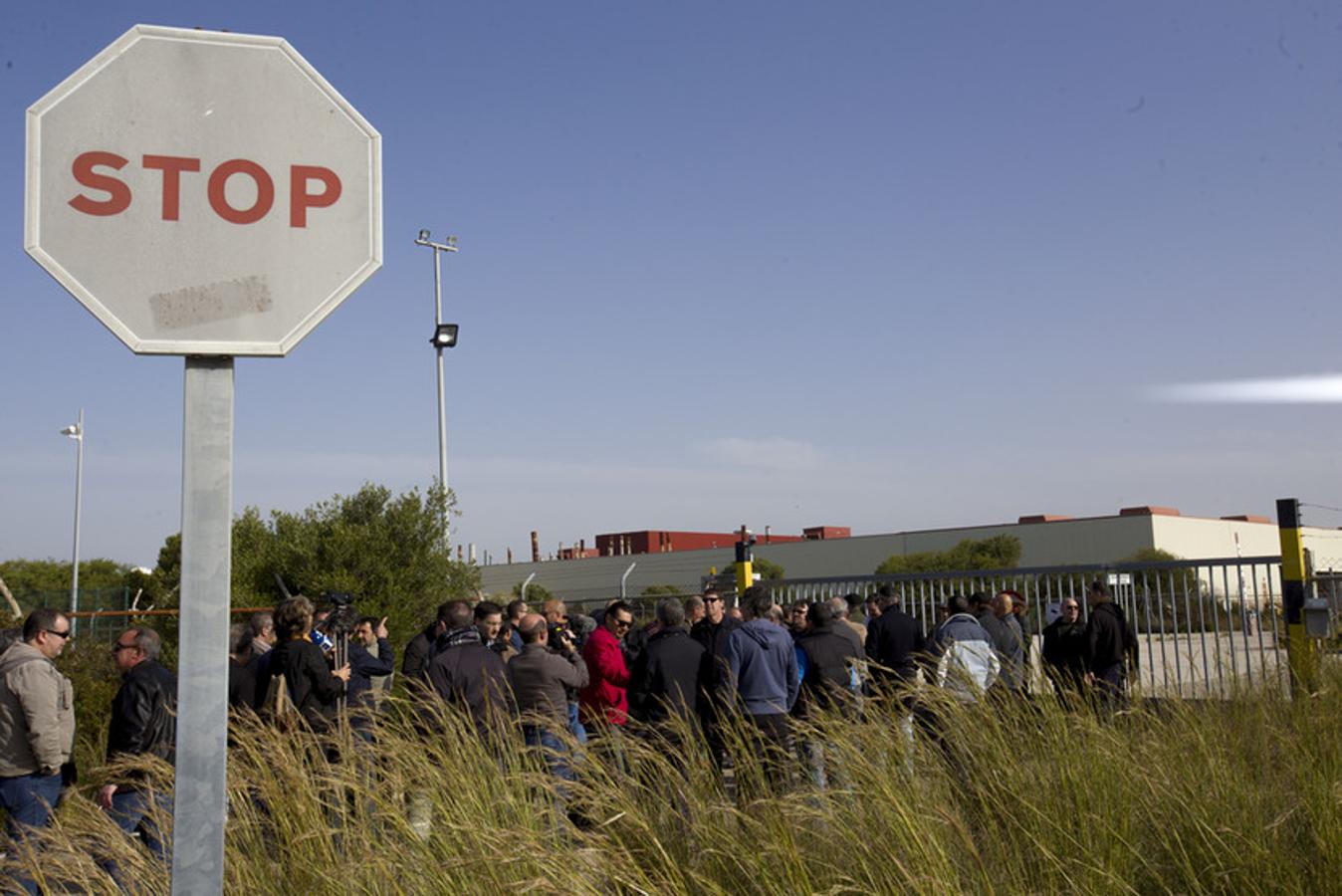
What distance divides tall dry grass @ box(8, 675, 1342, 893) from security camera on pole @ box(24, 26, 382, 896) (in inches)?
40.9

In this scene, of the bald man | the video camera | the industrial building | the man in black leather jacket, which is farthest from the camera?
the industrial building

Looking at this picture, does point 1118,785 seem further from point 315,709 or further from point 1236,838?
point 315,709

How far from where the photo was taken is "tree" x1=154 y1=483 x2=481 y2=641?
22594mm

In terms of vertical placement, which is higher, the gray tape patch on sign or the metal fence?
the gray tape patch on sign

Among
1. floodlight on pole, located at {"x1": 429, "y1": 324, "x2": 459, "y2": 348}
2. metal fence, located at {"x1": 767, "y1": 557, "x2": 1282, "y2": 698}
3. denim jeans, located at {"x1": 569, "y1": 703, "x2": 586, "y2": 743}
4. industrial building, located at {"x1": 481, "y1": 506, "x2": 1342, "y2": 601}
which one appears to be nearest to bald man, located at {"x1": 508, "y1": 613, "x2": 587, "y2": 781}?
denim jeans, located at {"x1": 569, "y1": 703, "x2": 586, "y2": 743}

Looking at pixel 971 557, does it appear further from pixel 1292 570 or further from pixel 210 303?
pixel 210 303

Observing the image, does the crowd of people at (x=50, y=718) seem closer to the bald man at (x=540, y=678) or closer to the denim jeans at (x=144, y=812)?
the denim jeans at (x=144, y=812)

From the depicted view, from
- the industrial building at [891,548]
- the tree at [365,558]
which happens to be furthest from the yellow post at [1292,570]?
the industrial building at [891,548]

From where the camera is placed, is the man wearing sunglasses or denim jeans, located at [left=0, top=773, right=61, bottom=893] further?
the man wearing sunglasses

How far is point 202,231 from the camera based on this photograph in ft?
8.20

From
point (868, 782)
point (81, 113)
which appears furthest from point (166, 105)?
point (868, 782)

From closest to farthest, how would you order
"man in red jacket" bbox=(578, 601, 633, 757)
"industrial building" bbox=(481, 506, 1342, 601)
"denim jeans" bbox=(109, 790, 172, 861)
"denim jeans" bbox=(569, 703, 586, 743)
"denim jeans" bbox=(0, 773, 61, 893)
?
"denim jeans" bbox=(109, 790, 172, 861), "denim jeans" bbox=(0, 773, 61, 893), "man in red jacket" bbox=(578, 601, 633, 757), "denim jeans" bbox=(569, 703, 586, 743), "industrial building" bbox=(481, 506, 1342, 601)

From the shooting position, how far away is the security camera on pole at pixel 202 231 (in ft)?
7.70

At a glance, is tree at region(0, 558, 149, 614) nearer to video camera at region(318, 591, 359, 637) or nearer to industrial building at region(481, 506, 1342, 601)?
industrial building at region(481, 506, 1342, 601)
